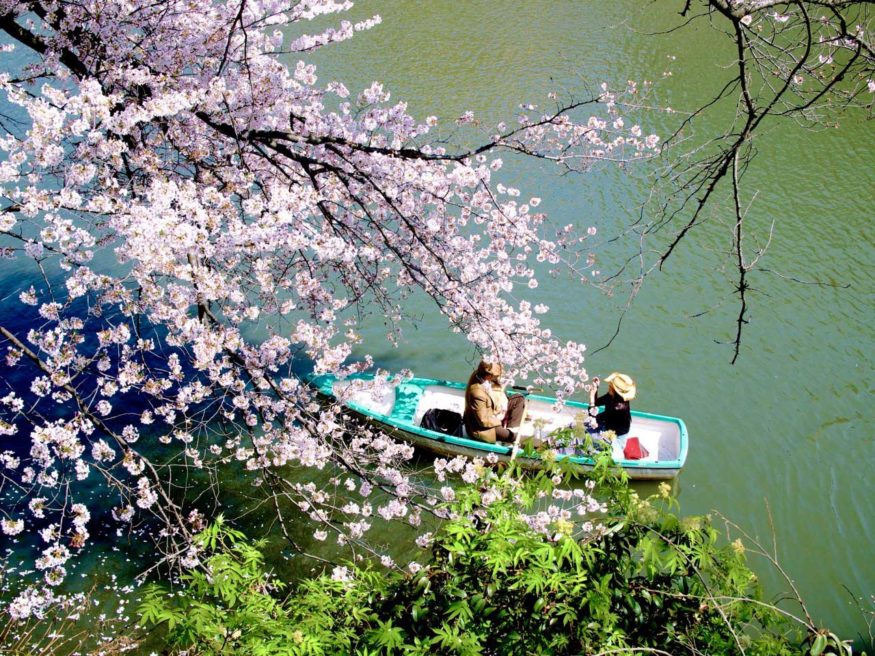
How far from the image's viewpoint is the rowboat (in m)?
6.54

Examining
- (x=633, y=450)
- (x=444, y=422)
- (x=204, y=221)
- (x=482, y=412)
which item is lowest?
(x=633, y=450)

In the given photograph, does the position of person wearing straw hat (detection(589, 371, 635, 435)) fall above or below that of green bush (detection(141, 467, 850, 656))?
below

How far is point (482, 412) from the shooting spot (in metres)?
6.53

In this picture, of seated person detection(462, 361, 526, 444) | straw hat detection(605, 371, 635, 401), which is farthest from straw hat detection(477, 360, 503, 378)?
straw hat detection(605, 371, 635, 401)

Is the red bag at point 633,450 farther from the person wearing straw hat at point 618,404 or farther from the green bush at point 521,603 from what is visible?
the green bush at point 521,603

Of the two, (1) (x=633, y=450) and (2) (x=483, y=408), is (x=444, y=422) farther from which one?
(1) (x=633, y=450)

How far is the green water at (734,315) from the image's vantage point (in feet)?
21.2

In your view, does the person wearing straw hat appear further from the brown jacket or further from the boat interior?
the brown jacket

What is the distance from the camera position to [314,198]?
4.12 m

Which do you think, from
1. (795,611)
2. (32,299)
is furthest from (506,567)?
(795,611)

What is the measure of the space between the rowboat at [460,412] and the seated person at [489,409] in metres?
0.11

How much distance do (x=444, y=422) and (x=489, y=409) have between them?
59 centimetres

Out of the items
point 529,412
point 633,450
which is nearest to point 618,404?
point 633,450

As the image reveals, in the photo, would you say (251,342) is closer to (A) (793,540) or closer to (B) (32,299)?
(B) (32,299)
